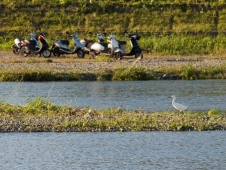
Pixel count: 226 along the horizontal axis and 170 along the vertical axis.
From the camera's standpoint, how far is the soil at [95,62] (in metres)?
29.6

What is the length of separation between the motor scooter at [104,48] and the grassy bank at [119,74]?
415cm

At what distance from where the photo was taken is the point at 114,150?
610 inches

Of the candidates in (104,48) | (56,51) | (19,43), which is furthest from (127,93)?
(19,43)

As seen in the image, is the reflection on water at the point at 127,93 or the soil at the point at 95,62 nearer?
the reflection on water at the point at 127,93

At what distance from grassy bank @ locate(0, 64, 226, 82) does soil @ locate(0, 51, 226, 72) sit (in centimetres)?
64

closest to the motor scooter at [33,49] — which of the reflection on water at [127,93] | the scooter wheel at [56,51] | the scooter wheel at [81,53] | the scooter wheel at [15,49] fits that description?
the scooter wheel at [56,51]

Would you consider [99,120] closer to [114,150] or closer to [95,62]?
[114,150]

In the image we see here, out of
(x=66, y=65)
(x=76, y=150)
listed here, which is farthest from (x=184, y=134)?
(x=66, y=65)

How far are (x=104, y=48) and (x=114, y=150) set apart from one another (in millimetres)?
18246

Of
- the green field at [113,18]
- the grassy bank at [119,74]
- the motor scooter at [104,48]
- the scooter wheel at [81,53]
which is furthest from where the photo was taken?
the green field at [113,18]

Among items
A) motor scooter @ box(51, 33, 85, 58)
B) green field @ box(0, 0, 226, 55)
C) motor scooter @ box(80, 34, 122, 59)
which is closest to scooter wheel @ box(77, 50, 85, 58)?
motor scooter @ box(51, 33, 85, 58)

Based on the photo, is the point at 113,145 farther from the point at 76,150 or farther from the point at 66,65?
the point at 66,65

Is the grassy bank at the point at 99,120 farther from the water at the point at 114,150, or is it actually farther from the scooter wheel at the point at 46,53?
the scooter wheel at the point at 46,53

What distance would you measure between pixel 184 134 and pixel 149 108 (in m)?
4.06
